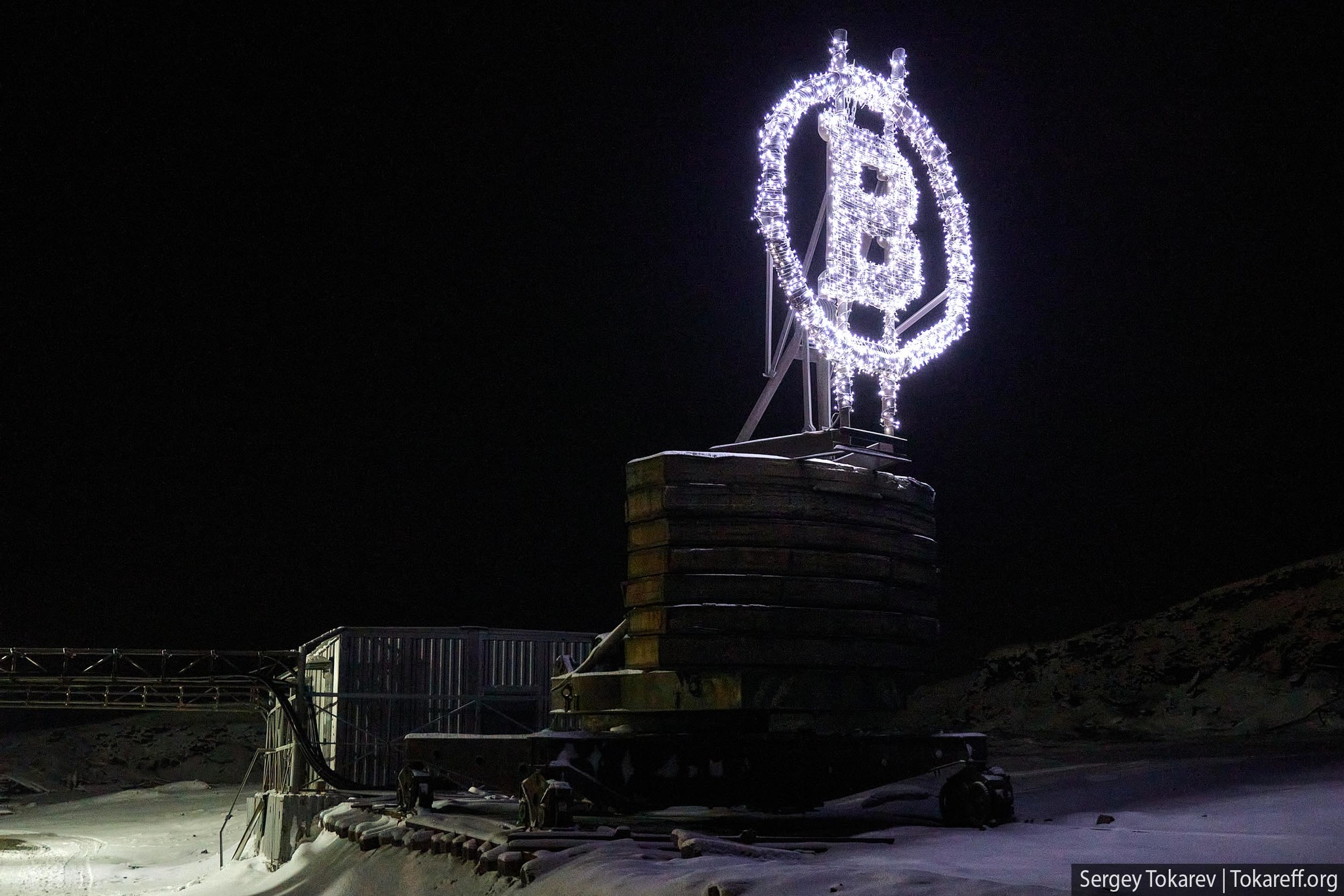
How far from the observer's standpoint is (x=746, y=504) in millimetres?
12031

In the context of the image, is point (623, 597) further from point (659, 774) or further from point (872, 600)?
point (872, 600)

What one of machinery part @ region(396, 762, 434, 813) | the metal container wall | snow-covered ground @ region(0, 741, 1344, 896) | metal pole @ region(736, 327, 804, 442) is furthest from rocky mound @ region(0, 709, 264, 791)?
metal pole @ region(736, 327, 804, 442)

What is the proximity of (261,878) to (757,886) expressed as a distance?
11.8m

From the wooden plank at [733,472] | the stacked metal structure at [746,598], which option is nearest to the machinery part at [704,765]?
the stacked metal structure at [746,598]

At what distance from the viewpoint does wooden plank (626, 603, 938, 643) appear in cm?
1177

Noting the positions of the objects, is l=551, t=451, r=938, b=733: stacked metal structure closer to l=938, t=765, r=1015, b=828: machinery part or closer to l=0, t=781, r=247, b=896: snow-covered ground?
l=938, t=765, r=1015, b=828: machinery part

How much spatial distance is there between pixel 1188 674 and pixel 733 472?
26049mm

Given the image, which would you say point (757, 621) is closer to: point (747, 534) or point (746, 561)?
point (746, 561)

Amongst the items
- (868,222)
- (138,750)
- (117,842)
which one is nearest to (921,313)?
(868,222)

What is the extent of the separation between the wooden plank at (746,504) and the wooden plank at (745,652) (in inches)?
49.2

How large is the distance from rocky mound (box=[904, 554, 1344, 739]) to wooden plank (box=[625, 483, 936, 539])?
56.9 ft

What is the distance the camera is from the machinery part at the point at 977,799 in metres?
12.2

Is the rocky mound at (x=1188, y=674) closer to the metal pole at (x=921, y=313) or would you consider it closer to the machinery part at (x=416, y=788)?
the metal pole at (x=921, y=313)

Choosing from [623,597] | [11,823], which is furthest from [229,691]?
[623,597]
